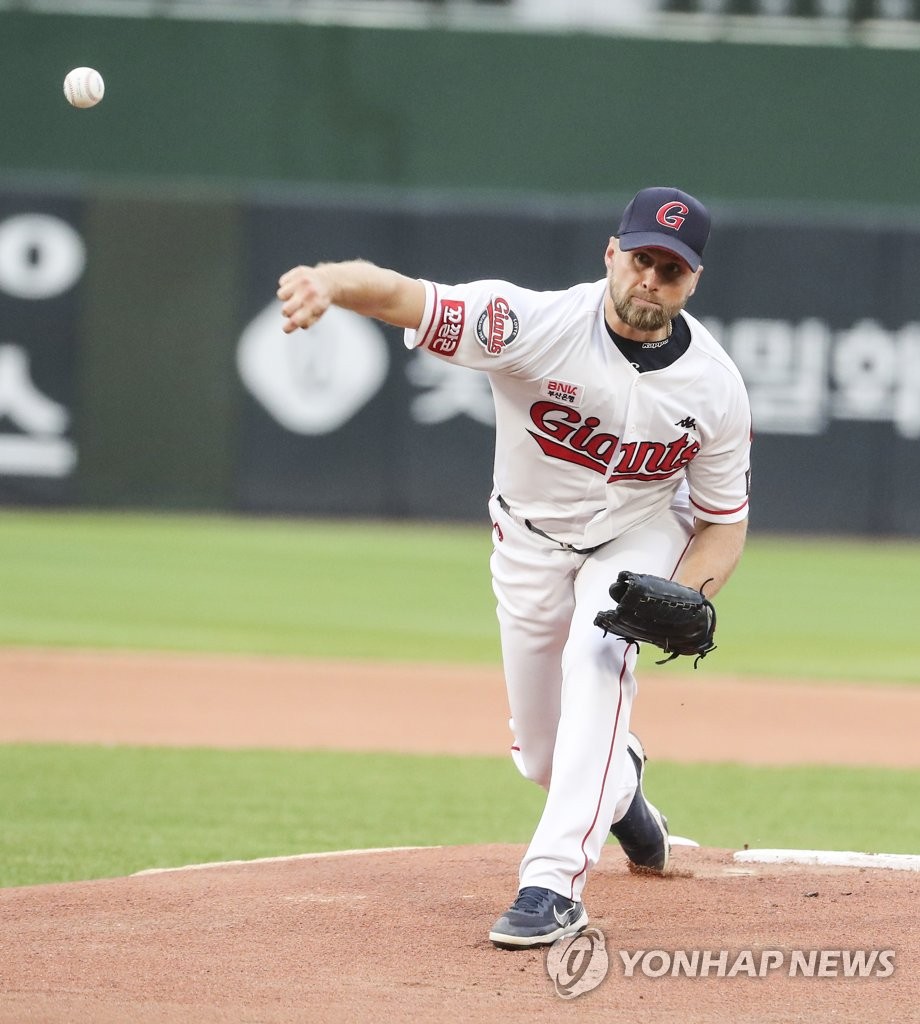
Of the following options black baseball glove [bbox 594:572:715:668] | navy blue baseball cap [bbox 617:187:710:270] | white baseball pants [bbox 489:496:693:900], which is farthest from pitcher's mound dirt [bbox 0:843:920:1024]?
navy blue baseball cap [bbox 617:187:710:270]

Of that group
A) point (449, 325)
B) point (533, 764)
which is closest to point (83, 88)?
point (449, 325)

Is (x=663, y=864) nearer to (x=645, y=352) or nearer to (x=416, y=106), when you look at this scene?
(x=645, y=352)

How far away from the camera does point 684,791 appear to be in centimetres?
655

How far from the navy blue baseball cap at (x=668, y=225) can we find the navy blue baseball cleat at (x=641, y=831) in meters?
1.35

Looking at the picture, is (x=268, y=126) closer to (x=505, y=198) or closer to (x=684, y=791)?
(x=505, y=198)

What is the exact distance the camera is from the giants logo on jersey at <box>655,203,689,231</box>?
3963 millimetres

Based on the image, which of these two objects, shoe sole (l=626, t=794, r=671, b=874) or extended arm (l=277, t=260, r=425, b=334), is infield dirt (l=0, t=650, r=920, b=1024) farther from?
extended arm (l=277, t=260, r=425, b=334)

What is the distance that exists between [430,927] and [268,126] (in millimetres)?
14765

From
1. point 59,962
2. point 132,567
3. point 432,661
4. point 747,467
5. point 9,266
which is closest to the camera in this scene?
point 59,962

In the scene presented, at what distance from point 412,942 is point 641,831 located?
3.12ft

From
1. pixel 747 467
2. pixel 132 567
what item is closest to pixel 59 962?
pixel 747 467

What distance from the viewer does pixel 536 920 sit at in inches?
149

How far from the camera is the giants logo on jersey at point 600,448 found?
410 cm

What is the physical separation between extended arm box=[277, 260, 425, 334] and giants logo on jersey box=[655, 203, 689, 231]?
579 mm
